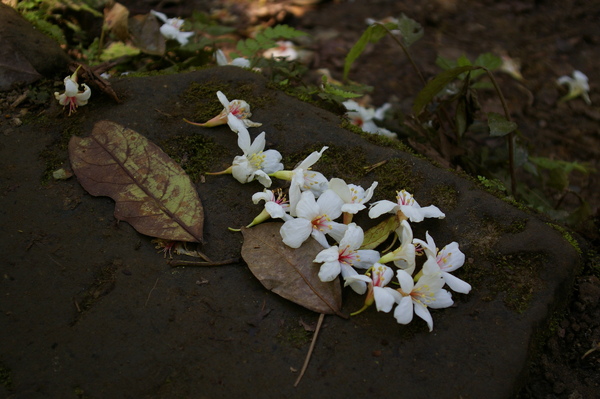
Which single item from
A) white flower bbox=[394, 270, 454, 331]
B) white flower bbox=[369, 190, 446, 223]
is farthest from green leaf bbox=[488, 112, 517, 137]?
white flower bbox=[394, 270, 454, 331]

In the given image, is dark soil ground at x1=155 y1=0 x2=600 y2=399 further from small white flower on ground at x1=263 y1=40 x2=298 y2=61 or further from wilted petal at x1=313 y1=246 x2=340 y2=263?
wilted petal at x1=313 y1=246 x2=340 y2=263

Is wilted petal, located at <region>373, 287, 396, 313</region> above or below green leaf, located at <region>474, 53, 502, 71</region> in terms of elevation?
below

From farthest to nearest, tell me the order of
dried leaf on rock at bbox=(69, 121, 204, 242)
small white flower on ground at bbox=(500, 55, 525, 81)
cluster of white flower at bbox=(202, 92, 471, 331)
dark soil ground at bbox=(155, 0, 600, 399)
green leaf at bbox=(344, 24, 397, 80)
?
small white flower on ground at bbox=(500, 55, 525, 81), dark soil ground at bbox=(155, 0, 600, 399), green leaf at bbox=(344, 24, 397, 80), dried leaf on rock at bbox=(69, 121, 204, 242), cluster of white flower at bbox=(202, 92, 471, 331)

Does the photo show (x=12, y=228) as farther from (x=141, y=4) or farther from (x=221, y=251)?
(x=141, y=4)

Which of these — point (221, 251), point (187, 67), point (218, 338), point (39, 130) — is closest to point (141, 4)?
point (187, 67)

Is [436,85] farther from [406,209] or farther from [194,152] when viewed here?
[194,152]

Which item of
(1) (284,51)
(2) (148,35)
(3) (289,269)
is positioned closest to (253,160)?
(3) (289,269)
